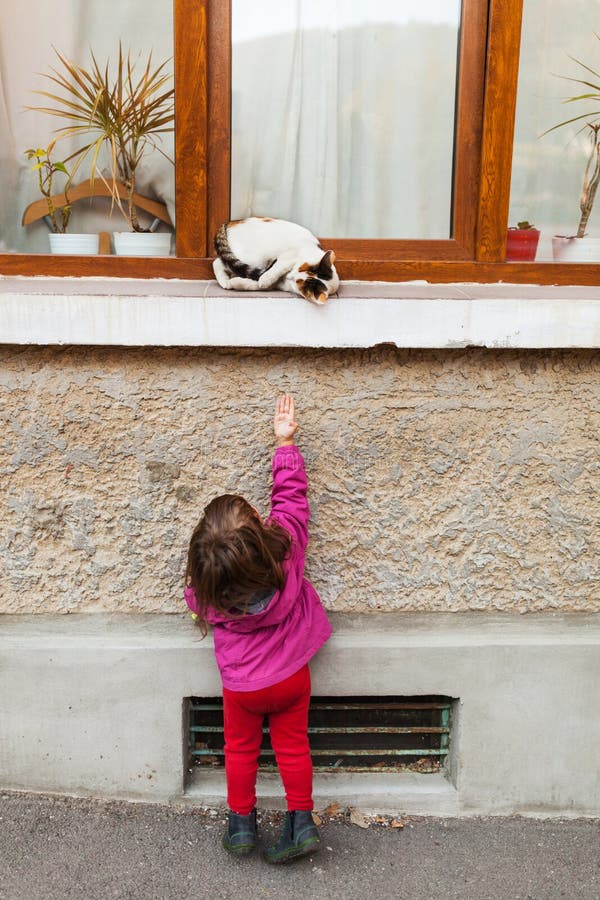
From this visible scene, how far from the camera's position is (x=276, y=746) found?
2346 millimetres

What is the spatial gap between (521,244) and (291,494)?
3.76ft

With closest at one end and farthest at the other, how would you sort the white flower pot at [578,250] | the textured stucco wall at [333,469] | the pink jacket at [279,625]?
the pink jacket at [279,625] < the textured stucco wall at [333,469] < the white flower pot at [578,250]

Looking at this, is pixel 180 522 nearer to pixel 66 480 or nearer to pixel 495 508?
pixel 66 480

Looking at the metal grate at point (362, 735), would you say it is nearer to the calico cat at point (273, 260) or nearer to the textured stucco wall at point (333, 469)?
the textured stucco wall at point (333, 469)

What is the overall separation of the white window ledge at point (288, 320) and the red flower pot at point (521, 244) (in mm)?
392

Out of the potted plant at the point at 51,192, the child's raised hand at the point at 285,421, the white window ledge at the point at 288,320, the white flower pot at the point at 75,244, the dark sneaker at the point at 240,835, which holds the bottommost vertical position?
the dark sneaker at the point at 240,835

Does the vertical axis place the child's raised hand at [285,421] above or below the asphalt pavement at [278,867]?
above

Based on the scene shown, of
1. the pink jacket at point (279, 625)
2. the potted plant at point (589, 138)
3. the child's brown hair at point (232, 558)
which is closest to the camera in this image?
the child's brown hair at point (232, 558)

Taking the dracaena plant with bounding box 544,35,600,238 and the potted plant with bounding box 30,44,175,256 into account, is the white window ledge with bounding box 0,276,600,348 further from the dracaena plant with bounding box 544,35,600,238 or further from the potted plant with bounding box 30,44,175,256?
the dracaena plant with bounding box 544,35,600,238

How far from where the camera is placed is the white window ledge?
227 centimetres

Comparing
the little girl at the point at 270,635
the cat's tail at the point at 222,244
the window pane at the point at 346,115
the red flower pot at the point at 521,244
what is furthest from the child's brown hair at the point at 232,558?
the red flower pot at the point at 521,244

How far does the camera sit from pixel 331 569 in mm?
2471

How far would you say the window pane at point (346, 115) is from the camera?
269 centimetres

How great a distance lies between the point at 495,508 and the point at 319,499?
0.51 m
